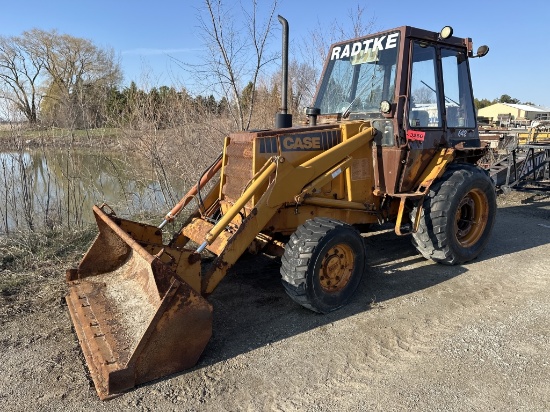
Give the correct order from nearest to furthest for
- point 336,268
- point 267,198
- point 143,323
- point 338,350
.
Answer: point 143,323 < point 338,350 < point 267,198 < point 336,268

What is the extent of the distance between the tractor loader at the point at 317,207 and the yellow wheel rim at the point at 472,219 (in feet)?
0.05

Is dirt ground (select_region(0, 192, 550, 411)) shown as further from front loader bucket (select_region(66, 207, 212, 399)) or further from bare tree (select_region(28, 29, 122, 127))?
bare tree (select_region(28, 29, 122, 127))

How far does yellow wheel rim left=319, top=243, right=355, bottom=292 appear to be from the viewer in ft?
13.1

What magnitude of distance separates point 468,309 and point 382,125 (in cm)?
217

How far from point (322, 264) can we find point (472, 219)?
275cm

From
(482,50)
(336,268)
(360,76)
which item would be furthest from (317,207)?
(482,50)

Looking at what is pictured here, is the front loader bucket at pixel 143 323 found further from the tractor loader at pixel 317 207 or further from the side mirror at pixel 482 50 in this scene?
the side mirror at pixel 482 50

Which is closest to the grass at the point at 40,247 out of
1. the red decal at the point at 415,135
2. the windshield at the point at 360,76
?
the windshield at the point at 360,76

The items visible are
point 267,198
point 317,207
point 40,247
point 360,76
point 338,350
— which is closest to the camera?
point 338,350

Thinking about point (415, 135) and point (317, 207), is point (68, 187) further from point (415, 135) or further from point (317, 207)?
point (415, 135)

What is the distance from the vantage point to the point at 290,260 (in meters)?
3.83

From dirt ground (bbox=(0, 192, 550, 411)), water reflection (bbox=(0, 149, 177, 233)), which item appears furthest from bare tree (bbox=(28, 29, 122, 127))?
dirt ground (bbox=(0, 192, 550, 411))

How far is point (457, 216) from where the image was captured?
535 cm

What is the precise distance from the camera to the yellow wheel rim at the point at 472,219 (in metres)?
5.50
